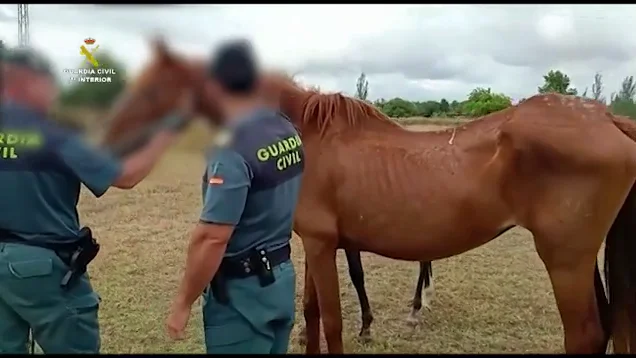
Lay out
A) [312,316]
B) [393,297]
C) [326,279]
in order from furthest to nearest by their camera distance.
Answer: [393,297] < [312,316] < [326,279]

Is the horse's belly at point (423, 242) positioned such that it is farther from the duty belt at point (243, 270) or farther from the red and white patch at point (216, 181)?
the red and white patch at point (216, 181)

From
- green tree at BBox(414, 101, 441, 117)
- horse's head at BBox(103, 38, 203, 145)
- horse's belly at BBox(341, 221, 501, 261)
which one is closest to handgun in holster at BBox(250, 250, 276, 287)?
horse's head at BBox(103, 38, 203, 145)

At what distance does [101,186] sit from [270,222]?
1.74ft

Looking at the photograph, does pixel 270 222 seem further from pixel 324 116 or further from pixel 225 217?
pixel 324 116

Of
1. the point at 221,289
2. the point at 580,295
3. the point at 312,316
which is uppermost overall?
the point at 221,289

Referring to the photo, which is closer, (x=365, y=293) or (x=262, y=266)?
(x=262, y=266)

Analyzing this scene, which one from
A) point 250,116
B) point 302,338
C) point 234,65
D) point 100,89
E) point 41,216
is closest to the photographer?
point 100,89

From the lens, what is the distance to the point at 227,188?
64.7 inches

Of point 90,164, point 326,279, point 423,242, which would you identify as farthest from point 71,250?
point 423,242

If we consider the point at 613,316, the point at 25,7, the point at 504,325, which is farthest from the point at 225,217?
the point at 504,325

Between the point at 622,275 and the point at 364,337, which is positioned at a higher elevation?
the point at 622,275

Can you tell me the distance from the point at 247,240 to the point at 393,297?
355 centimetres

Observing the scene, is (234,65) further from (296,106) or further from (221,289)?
(296,106)

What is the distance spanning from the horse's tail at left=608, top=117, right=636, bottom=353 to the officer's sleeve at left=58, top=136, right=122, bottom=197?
265 centimetres
